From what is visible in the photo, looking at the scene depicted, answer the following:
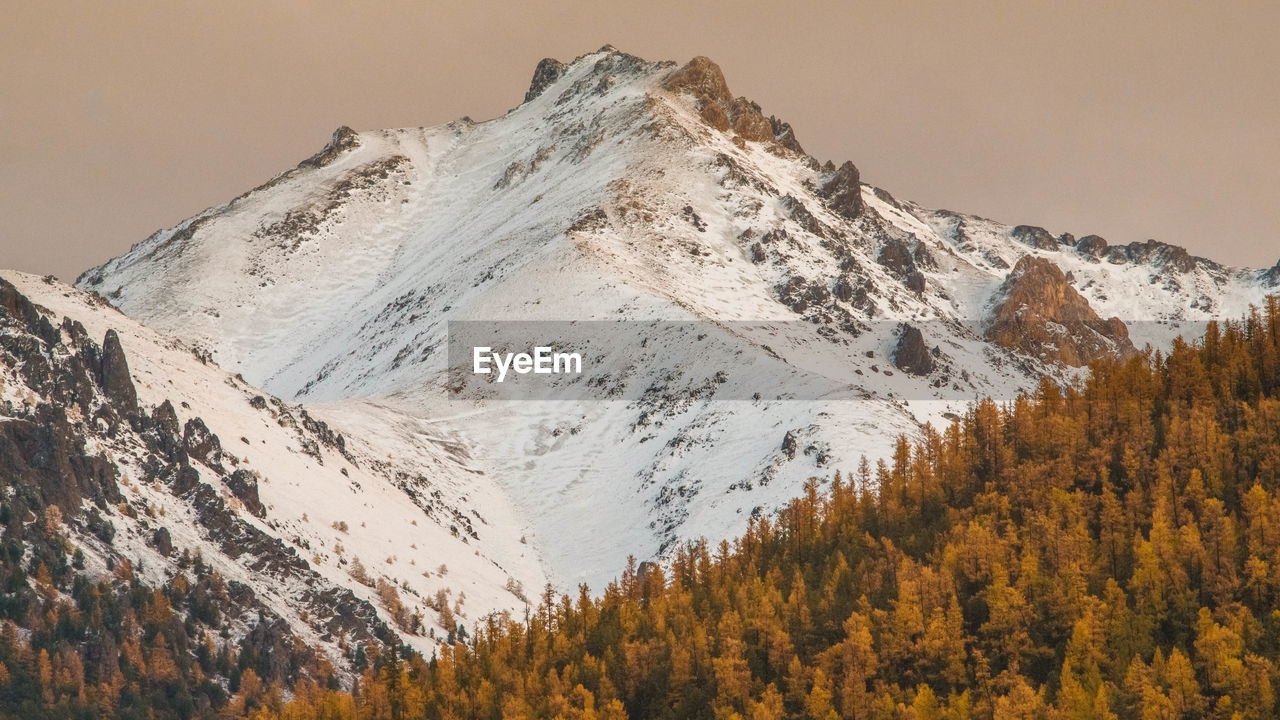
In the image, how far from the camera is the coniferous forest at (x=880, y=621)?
325ft

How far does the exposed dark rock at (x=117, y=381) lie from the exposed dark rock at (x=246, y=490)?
11.3 metres

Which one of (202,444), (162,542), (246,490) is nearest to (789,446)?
(246,490)

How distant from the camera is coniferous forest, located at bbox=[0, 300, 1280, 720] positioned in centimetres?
9906

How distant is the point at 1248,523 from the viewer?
109m

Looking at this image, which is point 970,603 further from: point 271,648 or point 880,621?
point 271,648

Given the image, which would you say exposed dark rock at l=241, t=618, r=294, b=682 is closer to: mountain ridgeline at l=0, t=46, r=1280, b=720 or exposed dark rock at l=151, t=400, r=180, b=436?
mountain ridgeline at l=0, t=46, r=1280, b=720

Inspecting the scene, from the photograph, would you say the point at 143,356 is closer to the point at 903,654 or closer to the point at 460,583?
the point at 460,583

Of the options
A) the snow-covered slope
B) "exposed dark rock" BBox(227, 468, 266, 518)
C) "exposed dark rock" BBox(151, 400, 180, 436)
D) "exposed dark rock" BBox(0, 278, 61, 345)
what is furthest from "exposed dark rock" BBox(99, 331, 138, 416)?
"exposed dark rock" BBox(227, 468, 266, 518)

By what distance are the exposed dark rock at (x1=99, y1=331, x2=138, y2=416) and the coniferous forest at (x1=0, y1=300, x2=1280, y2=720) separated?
18.3 meters

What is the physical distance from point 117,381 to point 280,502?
18.0m

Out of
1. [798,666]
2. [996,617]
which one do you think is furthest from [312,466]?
[996,617]

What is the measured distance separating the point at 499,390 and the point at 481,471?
25094 millimetres

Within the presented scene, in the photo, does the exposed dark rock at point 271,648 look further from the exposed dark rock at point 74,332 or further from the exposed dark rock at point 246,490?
the exposed dark rock at point 74,332

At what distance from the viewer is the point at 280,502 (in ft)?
421
